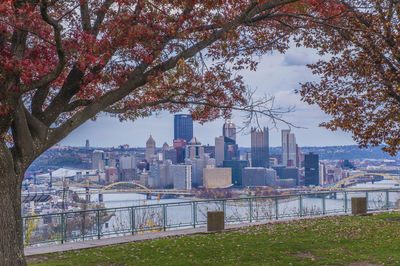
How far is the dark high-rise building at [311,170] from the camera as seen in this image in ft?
248

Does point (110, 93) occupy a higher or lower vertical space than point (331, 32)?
lower

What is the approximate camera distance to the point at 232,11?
10859mm

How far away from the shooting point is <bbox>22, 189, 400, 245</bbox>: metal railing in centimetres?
1519

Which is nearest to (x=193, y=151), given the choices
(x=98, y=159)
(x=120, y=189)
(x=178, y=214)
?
(x=98, y=159)

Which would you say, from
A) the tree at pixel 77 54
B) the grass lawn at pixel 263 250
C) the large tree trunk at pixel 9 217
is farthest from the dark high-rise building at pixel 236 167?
the large tree trunk at pixel 9 217

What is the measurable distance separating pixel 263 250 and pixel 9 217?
6405 mm

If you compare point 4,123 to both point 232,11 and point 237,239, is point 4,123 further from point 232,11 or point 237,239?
point 237,239

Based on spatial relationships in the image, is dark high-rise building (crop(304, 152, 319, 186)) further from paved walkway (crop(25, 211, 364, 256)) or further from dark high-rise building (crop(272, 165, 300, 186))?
paved walkway (crop(25, 211, 364, 256))

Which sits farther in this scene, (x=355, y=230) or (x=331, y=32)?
(x=355, y=230)

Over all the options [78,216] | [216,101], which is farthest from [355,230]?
[78,216]

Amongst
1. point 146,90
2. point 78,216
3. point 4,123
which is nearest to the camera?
point 4,123

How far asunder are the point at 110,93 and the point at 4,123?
2117mm

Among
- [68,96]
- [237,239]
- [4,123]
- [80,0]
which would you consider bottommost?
[237,239]

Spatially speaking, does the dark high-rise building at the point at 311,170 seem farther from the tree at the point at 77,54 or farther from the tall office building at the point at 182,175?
the tree at the point at 77,54
